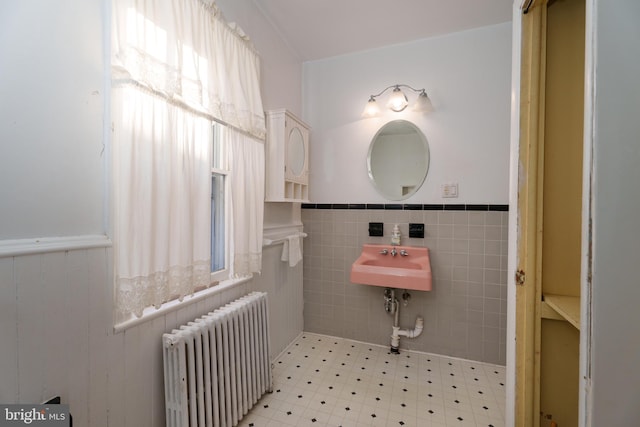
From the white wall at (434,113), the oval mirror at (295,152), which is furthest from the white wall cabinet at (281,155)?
the white wall at (434,113)

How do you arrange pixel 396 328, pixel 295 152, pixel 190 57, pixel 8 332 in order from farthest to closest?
pixel 396 328 → pixel 295 152 → pixel 190 57 → pixel 8 332

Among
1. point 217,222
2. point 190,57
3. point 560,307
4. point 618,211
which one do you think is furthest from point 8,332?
point 560,307

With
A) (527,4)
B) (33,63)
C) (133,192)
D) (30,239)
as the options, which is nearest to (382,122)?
(527,4)

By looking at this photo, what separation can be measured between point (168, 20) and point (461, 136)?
6.85ft

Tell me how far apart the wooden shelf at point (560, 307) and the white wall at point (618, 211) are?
25 centimetres

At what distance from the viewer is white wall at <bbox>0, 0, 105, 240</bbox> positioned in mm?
752

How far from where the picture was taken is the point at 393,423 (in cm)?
151

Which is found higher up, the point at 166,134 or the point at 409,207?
the point at 166,134

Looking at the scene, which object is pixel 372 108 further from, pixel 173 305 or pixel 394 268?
pixel 173 305

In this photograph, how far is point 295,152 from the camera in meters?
2.16

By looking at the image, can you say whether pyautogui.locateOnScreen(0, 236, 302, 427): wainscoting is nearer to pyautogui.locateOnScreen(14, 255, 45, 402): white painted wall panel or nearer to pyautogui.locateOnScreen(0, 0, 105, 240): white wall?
pyautogui.locateOnScreen(14, 255, 45, 402): white painted wall panel

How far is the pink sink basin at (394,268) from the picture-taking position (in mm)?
1824

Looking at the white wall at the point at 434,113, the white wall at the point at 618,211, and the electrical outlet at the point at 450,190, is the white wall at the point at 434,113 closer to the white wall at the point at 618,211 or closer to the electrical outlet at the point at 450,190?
the electrical outlet at the point at 450,190

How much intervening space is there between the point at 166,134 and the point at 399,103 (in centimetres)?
182
